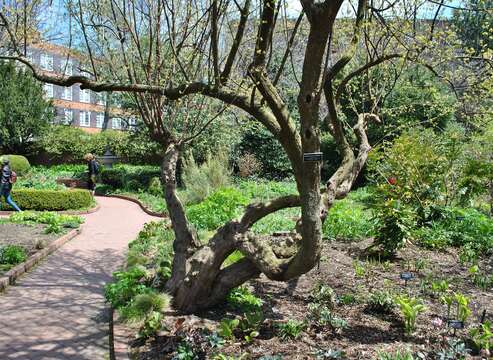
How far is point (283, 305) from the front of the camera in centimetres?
494

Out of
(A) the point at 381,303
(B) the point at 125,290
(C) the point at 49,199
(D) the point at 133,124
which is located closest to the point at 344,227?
(A) the point at 381,303

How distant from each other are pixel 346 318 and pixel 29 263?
5.38 m

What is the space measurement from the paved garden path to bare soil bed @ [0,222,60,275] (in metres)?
0.35

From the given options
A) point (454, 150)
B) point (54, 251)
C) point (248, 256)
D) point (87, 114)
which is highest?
point (87, 114)

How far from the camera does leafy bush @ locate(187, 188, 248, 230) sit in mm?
9641

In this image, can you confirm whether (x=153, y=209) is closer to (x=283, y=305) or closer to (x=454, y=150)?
(x=454, y=150)

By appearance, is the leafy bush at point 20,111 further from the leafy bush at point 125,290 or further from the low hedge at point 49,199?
the leafy bush at point 125,290

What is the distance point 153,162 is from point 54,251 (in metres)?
16.4

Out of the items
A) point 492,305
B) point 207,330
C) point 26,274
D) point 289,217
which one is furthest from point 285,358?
point 289,217

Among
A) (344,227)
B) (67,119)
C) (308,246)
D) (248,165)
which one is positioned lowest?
(344,227)

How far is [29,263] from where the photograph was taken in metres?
7.41

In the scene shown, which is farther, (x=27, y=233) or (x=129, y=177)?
(x=129, y=177)

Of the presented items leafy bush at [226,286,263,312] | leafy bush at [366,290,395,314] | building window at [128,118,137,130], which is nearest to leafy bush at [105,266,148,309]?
leafy bush at [226,286,263,312]

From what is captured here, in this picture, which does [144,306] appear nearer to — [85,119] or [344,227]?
[344,227]
